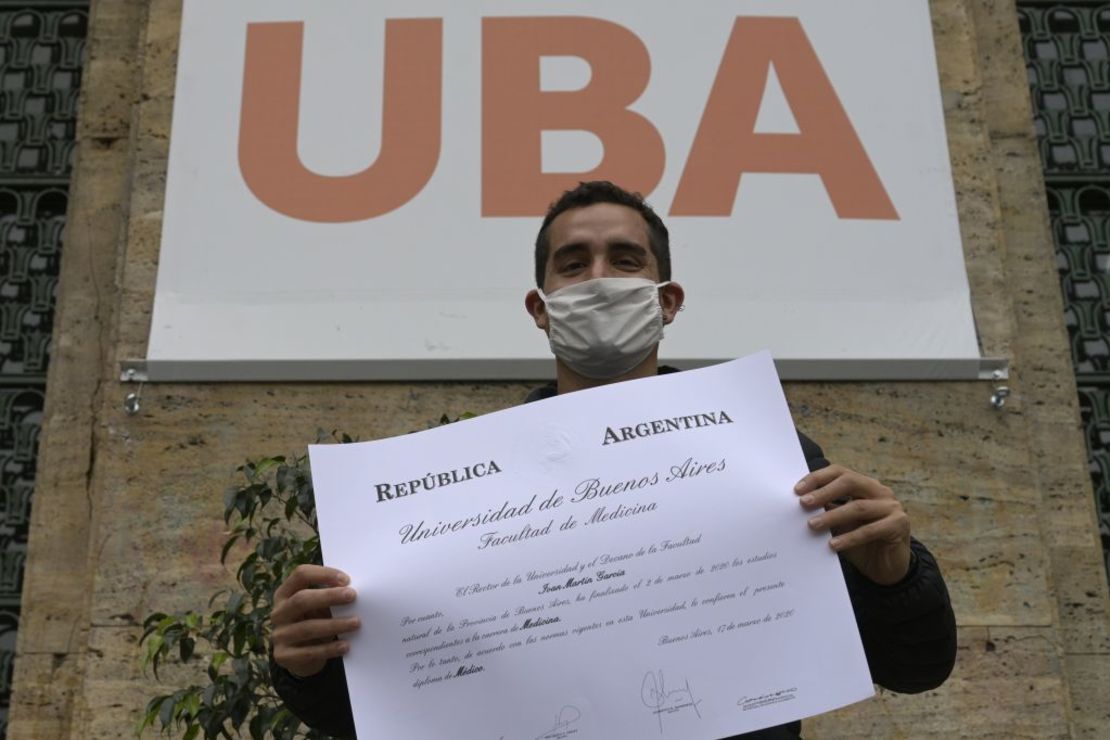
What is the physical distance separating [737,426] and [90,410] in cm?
394

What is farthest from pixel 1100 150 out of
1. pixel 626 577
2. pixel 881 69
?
pixel 626 577

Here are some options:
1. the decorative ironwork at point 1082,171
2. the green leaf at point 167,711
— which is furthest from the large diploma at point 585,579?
the decorative ironwork at point 1082,171

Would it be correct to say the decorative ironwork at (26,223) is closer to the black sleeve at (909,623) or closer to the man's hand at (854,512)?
the black sleeve at (909,623)

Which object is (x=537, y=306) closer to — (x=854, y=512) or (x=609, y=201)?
(x=609, y=201)

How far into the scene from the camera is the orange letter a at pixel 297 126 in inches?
210

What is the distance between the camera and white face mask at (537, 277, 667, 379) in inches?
92.6

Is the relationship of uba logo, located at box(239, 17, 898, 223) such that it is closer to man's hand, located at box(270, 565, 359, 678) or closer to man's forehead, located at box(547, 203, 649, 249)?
man's forehead, located at box(547, 203, 649, 249)

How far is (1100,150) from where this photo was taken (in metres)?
6.25

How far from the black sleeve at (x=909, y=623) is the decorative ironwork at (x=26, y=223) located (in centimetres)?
405
